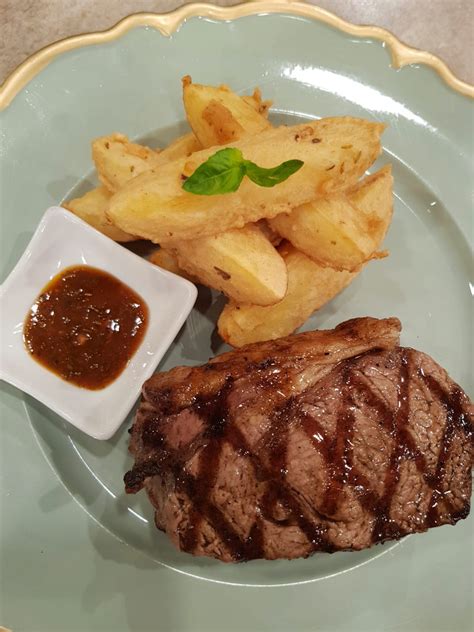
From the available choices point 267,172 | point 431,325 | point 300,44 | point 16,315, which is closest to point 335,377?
point 267,172

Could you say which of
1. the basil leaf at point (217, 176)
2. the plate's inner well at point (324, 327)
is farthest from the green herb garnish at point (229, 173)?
the plate's inner well at point (324, 327)

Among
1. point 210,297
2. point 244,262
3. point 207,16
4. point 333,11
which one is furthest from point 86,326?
point 333,11

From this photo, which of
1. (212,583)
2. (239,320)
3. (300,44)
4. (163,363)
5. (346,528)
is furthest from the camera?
(300,44)

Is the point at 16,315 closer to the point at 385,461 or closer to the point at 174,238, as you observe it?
the point at 174,238

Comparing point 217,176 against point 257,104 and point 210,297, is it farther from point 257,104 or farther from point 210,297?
point 210,297

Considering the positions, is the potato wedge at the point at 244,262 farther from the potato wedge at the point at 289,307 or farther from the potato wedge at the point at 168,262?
the potato wedge at the point at 168,262

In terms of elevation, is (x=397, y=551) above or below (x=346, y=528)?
below
